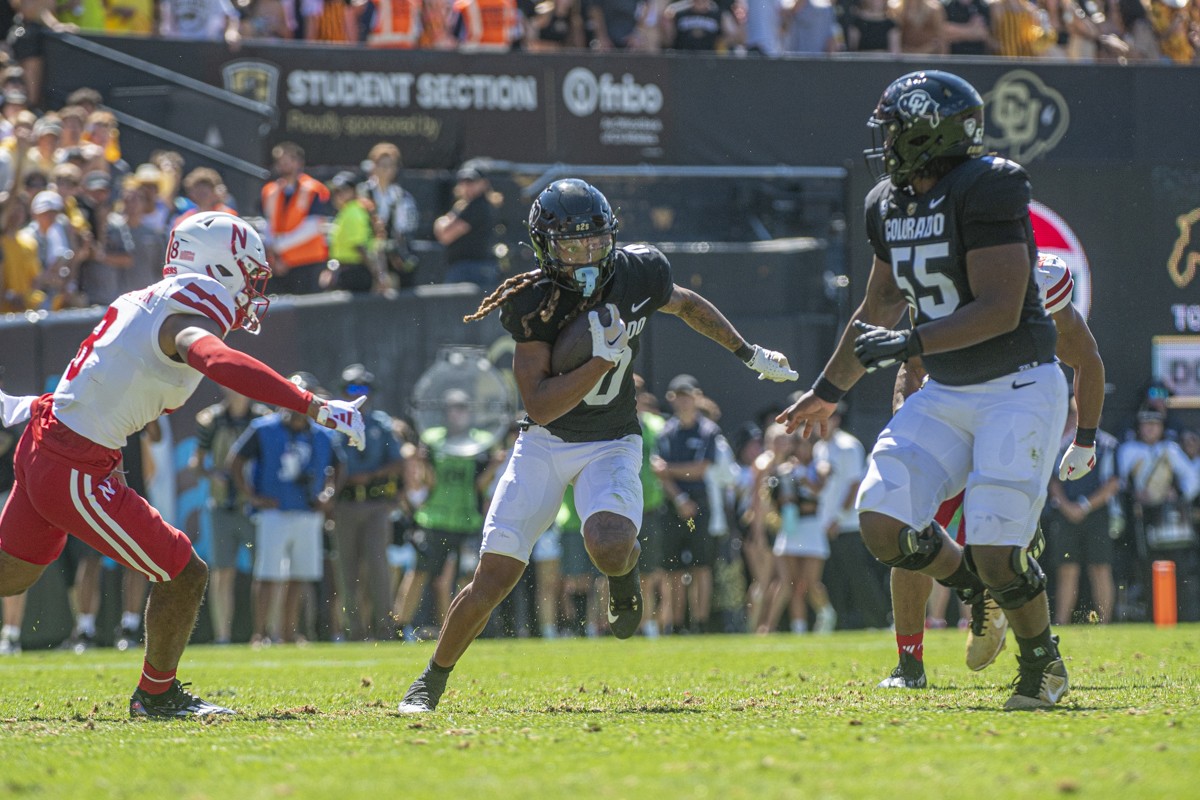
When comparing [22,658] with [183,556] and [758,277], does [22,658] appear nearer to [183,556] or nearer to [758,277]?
[183,556]

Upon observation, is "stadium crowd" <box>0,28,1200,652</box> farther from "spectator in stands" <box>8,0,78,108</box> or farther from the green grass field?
the green grass field

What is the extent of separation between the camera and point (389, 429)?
12797mm

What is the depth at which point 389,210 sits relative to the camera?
13.6 m

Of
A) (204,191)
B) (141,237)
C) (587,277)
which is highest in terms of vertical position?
(204,191)

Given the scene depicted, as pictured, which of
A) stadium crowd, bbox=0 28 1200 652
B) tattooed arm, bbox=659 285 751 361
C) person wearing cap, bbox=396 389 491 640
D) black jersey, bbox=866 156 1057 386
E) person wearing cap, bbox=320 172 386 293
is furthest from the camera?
person wearing cap, bbox=320 172 386 293

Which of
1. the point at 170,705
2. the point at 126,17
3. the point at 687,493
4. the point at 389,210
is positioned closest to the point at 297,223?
the point at 389,210

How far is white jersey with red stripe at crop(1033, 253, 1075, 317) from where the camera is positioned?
22.4 ft

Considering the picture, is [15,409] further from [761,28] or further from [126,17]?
[761,28]

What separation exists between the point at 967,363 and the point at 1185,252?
8.86 meters

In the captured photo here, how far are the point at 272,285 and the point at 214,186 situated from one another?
1201 millimetres

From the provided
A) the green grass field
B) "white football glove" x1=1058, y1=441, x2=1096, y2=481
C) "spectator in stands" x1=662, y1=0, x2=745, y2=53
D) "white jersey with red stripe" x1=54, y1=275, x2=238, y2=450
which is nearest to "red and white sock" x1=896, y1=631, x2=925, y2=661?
the green grass field

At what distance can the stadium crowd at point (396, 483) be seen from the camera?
12602 millimetres

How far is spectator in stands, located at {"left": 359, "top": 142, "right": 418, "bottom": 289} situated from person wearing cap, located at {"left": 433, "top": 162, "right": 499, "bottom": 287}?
33 cm

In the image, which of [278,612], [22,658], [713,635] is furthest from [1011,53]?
[22,658]
